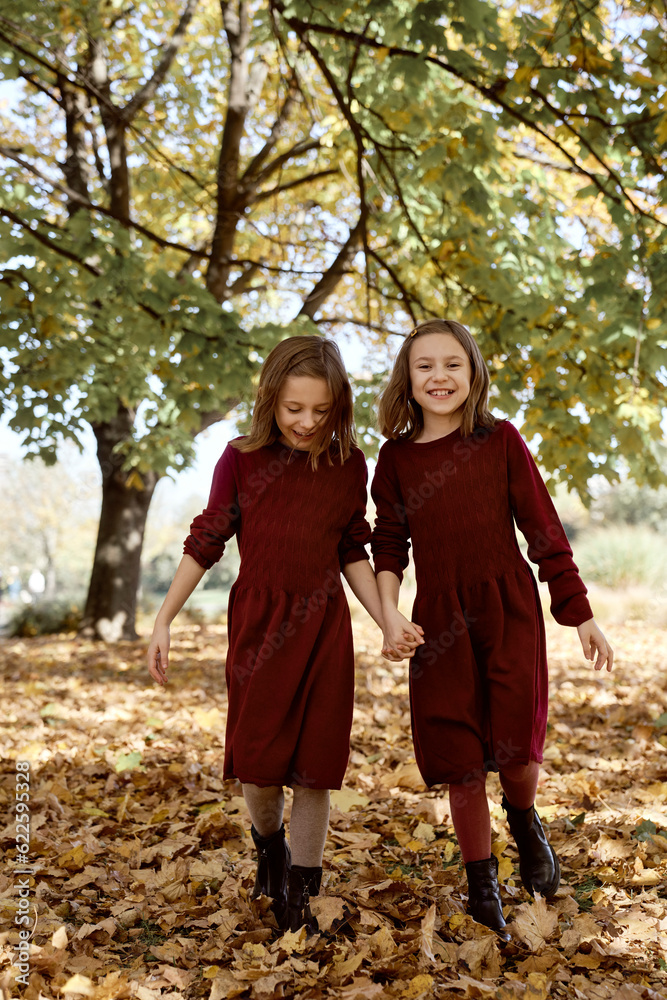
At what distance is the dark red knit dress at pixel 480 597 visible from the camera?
2.12m

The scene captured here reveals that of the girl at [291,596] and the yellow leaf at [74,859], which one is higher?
the girl at [291,596]

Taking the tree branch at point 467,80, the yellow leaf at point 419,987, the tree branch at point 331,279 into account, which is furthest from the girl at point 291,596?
the tree branch at point 331,279

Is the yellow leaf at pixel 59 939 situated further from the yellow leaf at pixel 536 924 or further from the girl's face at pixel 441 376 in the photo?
the girl's face at pixel 441 376

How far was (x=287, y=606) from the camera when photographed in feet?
7.09

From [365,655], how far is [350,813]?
453 centimetres

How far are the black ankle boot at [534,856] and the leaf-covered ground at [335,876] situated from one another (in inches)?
2.8

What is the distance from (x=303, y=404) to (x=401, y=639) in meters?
0.74

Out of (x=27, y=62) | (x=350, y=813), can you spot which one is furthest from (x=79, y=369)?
(x=350, y=813)

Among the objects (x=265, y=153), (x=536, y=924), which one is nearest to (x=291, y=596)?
(x=536, y=924)

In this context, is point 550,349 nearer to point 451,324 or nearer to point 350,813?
point 451,324

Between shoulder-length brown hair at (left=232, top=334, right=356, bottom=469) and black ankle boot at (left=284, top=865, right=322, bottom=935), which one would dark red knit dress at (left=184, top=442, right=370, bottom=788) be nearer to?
shoulder-length brown hair at (left=232, top=334, right=356, bottom=469)

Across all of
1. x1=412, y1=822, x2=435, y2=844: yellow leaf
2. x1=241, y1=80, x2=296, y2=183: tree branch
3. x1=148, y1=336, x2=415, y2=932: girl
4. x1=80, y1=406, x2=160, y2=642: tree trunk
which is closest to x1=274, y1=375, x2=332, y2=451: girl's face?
x1=148, y1=336, x2=415, y2=932: girl

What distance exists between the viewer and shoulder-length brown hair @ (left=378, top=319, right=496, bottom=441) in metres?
2.29

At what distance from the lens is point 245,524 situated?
2.29m
